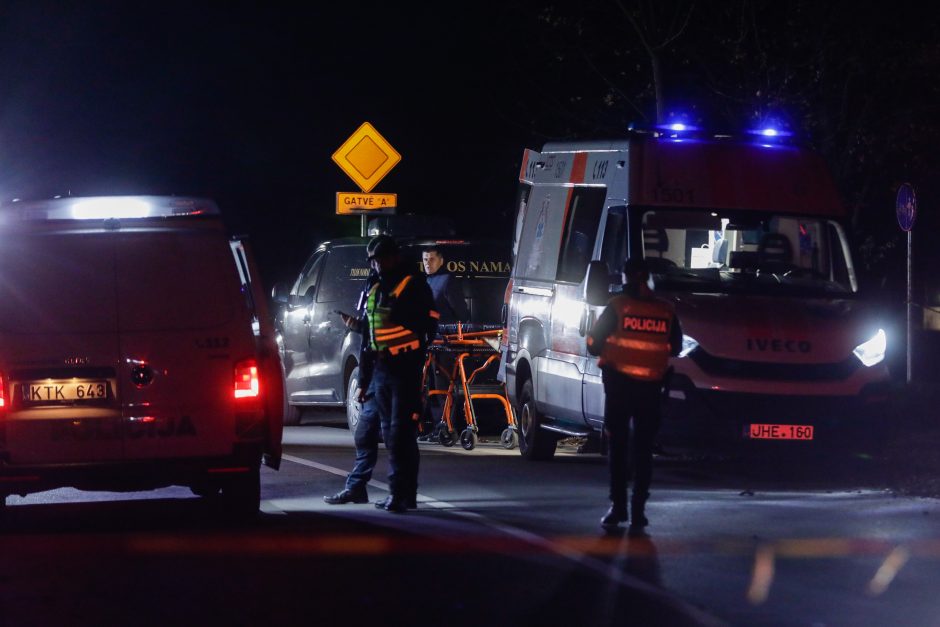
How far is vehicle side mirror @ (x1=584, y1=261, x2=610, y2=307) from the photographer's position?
12609 mm

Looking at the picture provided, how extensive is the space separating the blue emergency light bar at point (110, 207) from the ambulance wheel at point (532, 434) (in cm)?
477

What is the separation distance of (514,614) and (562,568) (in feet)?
4.16

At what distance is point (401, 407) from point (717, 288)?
2.96 m

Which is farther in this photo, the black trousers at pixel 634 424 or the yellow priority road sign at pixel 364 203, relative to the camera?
the yellow priority road sign at pixel 364 203

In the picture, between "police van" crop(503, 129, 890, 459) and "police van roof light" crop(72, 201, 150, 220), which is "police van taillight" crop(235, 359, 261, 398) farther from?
"police van" crop(503, 129, 890, 459)

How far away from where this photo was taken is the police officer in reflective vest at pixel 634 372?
1101cm

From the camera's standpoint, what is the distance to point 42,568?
31.0 feet

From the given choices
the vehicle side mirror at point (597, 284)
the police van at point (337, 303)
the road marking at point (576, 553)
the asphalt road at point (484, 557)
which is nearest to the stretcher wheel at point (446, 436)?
the police van at point (337, 303)

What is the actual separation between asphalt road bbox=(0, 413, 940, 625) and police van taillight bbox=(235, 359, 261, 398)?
85cm

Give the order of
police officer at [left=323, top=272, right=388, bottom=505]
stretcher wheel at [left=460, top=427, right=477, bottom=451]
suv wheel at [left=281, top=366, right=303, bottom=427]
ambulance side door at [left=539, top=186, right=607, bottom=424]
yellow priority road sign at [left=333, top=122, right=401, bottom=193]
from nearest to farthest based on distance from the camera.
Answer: police officer at [left=323, top=272, right=388, bottom=505] < ambulance side door at [left=539, top=186, right=607, bottom=424] < stretcher wheel at [left=460, top=427, right=477, bottom=451] < suv wheel at [left=281, top=366, right=303, bottom=427] < yellow priority road sign at [left=333, top=122, right=401, bottom=193]

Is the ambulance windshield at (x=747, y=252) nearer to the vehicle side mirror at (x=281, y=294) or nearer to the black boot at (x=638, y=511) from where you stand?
the black boot at (x=638, y=511)

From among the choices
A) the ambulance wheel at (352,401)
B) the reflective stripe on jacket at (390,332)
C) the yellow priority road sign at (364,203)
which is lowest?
the ambulance wheel at (352,401)

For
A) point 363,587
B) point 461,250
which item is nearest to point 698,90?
point 461,250

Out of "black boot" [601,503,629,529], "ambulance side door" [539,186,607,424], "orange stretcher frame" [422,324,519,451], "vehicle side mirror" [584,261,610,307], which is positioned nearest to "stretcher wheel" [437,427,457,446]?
"orange stretcher frame" [422,324,519,451]
